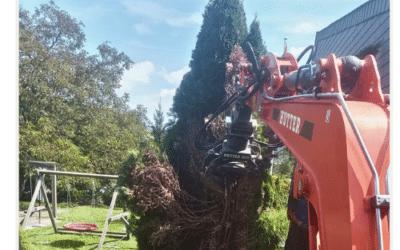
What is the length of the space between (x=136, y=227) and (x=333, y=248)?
2.34 m

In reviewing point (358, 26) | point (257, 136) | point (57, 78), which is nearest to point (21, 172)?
point (57, 78)

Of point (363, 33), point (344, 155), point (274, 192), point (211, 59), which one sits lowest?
point (274, 192)

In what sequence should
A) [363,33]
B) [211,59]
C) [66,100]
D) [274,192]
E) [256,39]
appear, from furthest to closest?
[66,100]
[256,39]
[211,59]
[363,33]
[274,192]

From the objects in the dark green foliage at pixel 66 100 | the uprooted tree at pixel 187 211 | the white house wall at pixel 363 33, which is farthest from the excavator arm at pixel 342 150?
the dark green foliage at pixel 66 100

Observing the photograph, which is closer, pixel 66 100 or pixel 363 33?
pixel 363 33

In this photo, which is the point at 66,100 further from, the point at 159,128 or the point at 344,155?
the point at 344,155

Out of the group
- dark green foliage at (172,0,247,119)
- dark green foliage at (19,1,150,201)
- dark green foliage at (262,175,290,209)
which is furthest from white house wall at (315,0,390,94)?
dark green foliage at (19,1,150,201)

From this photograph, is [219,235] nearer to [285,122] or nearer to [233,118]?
[233,118]

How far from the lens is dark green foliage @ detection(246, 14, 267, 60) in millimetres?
3879

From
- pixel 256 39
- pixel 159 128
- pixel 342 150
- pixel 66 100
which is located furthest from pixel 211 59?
pixel 66 100

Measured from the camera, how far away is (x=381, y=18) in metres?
3.11

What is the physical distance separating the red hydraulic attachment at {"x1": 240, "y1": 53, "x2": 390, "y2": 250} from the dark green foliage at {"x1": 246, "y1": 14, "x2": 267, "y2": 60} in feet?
8.36

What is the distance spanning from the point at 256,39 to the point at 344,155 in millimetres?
3158

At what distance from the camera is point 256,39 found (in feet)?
12.9
